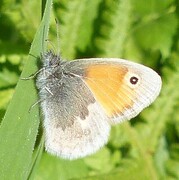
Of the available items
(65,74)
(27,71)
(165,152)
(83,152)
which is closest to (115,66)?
(65,74)

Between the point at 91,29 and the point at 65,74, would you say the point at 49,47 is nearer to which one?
the point at 65,74

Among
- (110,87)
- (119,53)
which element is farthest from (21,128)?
(119,53)

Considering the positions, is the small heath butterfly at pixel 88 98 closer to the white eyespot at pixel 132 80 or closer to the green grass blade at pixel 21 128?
the white eyespot at pixel 132 80

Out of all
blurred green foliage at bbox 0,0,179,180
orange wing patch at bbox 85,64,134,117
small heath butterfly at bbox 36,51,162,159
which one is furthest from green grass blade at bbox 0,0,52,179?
blurred green foliage at bbox 0,0,179,180

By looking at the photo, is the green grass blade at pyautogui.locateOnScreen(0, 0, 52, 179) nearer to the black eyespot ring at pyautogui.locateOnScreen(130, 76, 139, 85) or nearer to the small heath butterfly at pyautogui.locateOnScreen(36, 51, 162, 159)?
the small heath butterfly at pyautogui.locateOnScreen(36, 51, 162, 159)

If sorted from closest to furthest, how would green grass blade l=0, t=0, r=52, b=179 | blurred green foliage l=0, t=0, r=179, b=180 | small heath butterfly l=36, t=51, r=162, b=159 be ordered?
1. green grass blade l=0, t=0, r=52, b=179
2. small heath butterfly l=36, t=51, r=162, b=159
3. blurred green foliage l=0, t=0, r=179, b=180
